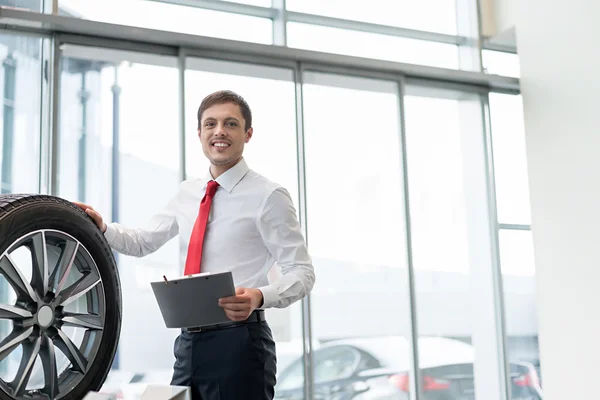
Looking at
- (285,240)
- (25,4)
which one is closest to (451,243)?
(25,4)

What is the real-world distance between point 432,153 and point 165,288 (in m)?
4.05

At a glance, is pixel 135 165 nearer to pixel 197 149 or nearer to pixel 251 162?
pixel 197 149

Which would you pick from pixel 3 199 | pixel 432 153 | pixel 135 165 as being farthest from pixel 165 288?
pixel 432 153

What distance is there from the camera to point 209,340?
241 cm

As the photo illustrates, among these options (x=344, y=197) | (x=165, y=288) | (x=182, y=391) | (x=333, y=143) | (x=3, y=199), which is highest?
(x=333, y=143)

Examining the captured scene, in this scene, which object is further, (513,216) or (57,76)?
(513,216)

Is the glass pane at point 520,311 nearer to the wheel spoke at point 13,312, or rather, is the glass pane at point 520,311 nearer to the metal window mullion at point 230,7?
the metal window mullion at point 230,7

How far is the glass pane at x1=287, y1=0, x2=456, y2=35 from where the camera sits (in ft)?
18.5

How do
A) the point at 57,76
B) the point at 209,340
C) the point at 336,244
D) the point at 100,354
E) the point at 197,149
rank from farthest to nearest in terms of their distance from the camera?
the point at 336,244 → the point at 197,149 → the point at 57,76 → the point at 209,340 → the point at 100,354

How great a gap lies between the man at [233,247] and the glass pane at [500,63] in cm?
387

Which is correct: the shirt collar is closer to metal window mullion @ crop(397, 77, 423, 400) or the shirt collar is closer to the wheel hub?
the wheel hub

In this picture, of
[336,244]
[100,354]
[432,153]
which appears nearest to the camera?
[100,354]

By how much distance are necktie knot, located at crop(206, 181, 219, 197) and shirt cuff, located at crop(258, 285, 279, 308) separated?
1.39 feet

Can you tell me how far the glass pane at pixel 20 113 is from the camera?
448 centimetres
